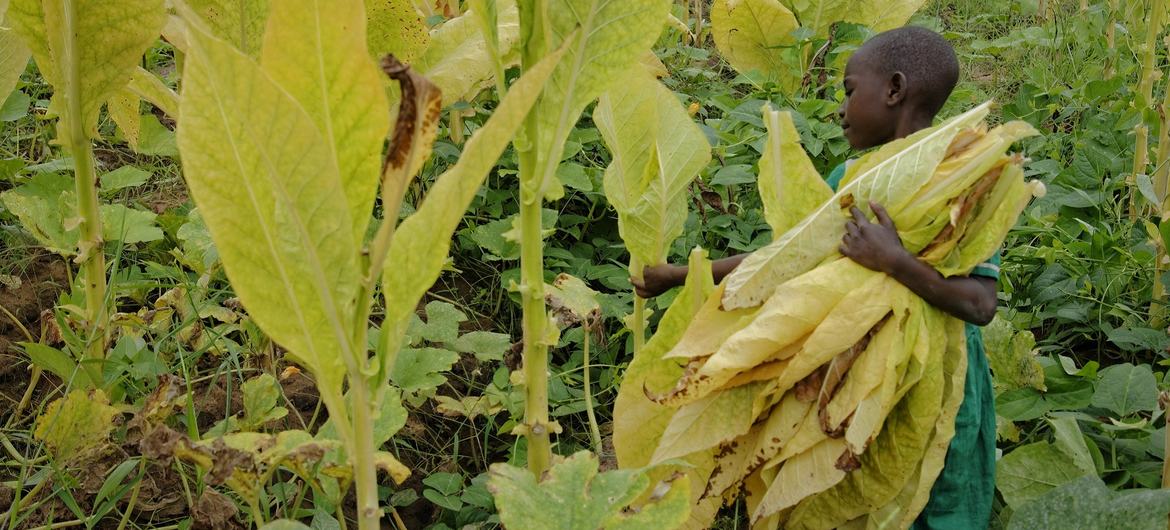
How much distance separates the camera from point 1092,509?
1548 millimetres

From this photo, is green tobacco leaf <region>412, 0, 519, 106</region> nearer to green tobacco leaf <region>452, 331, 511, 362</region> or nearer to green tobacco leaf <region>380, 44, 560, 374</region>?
green tobacco leaf <region>452, 331, 511, 362</region>

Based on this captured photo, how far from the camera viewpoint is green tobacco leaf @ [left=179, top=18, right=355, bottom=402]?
0.89 meters

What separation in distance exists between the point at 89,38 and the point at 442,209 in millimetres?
1056

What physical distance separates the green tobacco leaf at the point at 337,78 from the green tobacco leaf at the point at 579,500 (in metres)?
0.38

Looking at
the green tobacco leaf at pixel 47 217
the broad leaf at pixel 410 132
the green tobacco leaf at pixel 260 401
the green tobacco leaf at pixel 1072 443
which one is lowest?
the green tobacco leaf at pixel 1072 443

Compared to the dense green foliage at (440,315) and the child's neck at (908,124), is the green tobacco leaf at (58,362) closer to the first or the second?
the dense green foliage at (440,315)

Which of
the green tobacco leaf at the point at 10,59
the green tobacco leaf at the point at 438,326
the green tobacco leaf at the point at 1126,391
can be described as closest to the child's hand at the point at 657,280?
the green tobacco leaf at the point at 438,326

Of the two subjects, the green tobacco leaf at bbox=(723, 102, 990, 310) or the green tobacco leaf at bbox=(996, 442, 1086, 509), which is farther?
the green tobacco leaf at bbox=(996, 442, 1086, 509)

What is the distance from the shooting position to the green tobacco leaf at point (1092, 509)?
1515 mm

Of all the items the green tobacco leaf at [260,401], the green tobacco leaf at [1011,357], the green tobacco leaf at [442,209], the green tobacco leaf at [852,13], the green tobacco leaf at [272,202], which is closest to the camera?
the green tobacco leaf at [272,202]

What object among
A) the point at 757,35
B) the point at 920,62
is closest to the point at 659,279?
the point at 920,62

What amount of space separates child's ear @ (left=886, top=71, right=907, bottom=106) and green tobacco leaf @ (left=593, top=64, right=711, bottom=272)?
0.39 meters

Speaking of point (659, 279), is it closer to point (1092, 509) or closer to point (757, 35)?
point (1092, 509)

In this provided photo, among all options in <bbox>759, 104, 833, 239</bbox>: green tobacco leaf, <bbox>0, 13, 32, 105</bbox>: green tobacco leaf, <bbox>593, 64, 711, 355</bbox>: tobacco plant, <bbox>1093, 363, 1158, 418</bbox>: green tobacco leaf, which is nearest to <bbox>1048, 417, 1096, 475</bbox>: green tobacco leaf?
<bbox>1093, 363, 1158, 418</bbox>: green tobacco leaf
